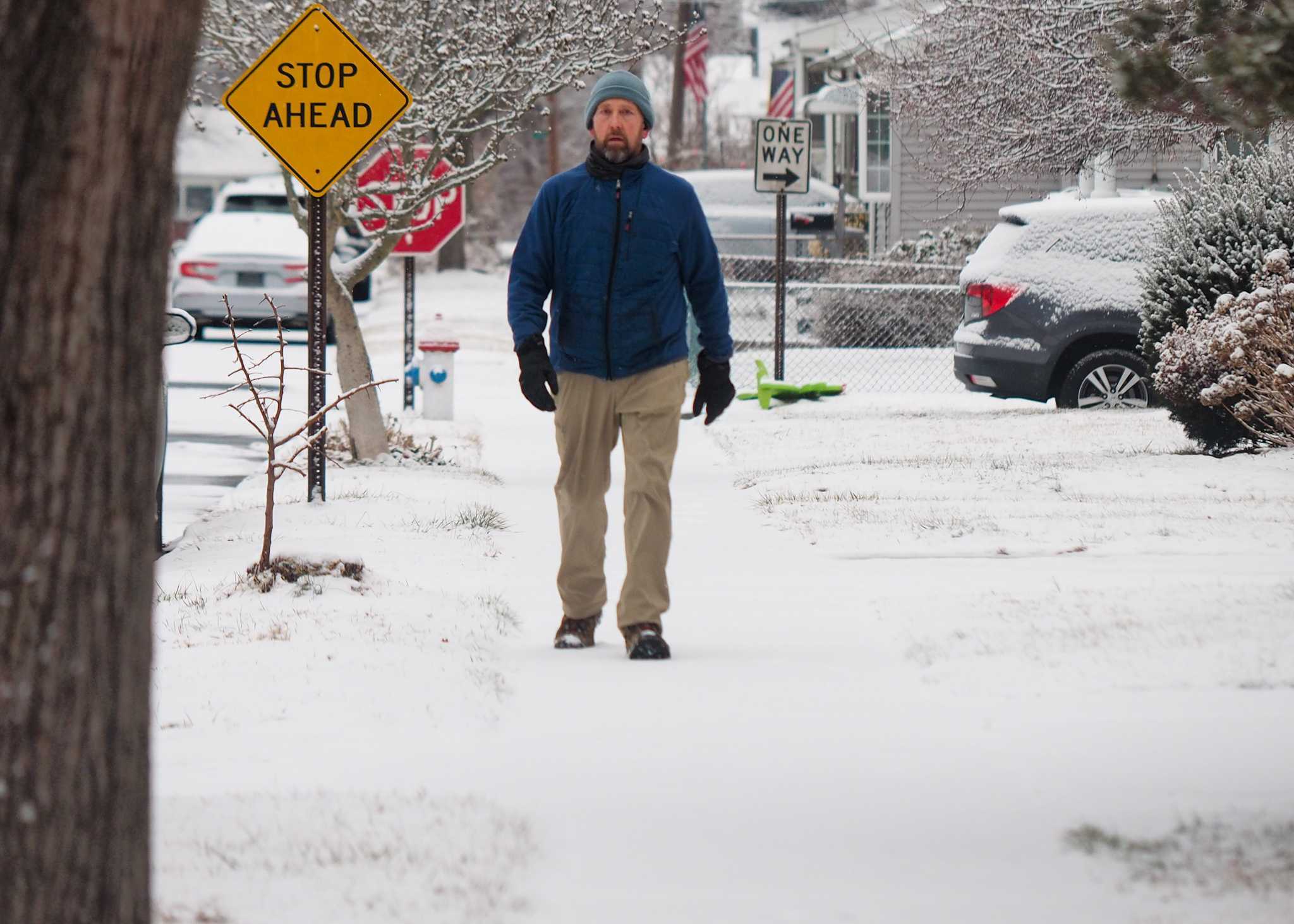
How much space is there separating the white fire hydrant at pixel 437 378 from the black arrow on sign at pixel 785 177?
13.2 feet

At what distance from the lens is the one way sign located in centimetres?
1792

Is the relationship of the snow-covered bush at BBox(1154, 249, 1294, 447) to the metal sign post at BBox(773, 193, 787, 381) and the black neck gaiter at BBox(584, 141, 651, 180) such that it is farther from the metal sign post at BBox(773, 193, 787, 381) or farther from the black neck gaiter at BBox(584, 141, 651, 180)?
the metal sign post at BBox(773, 193, 787, 381)

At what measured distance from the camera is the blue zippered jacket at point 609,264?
6.32m

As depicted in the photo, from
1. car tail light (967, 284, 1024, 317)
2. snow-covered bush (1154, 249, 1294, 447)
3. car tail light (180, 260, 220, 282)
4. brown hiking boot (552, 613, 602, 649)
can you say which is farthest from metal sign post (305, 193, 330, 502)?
car tail light (180, 260, 220, 282)

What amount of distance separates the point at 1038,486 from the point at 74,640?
8277 mm

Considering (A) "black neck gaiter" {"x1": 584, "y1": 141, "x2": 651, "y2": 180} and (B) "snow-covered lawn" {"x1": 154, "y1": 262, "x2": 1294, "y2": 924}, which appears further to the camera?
(A) "black neck gaiter" {"x1": 584, "y1": 141, "x2": 651, "y2": 180}

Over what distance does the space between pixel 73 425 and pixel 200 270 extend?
2077cm

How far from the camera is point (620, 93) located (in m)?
6.36

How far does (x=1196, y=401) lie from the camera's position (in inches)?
453

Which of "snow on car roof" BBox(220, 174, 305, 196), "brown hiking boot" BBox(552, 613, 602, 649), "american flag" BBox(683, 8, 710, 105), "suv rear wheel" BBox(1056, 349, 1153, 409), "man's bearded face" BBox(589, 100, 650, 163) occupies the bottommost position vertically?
"brown hiking boot" BBox(552, 613, 602, 649)

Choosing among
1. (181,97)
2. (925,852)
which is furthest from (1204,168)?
(181,97)

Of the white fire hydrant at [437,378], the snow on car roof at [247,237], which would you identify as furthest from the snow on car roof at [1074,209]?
the snow on car roof at [247,237]

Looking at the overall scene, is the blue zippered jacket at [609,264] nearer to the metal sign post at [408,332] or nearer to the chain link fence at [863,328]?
the metal sign post at [408,332]

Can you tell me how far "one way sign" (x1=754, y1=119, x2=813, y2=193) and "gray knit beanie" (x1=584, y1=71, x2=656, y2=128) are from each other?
1150 centimetres
